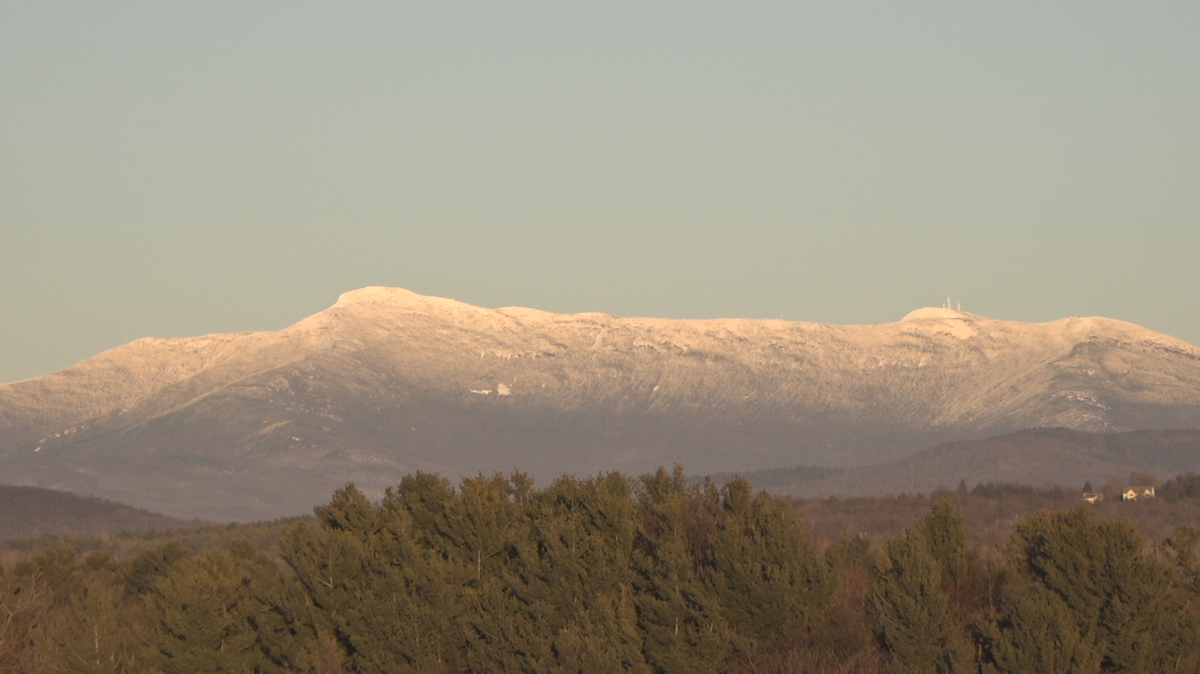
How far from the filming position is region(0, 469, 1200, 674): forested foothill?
5484 cm

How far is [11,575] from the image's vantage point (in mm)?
81188

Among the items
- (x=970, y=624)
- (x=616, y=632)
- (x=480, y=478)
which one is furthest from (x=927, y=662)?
(x=480, y=478)

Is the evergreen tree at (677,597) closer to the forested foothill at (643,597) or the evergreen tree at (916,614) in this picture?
the forested foothill at (643,597)

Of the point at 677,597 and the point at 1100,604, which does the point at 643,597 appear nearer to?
the point at 677,597

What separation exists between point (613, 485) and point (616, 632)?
39.1ft

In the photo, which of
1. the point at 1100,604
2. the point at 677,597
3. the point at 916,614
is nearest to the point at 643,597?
the point at 677,597

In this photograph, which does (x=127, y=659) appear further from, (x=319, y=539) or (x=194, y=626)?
(x=319, y=539)

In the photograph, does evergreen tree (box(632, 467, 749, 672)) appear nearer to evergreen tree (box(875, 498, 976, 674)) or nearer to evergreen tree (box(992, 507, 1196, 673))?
evergreen tree (box(875, 498, 976, 674))

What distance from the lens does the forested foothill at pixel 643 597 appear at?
180 ft

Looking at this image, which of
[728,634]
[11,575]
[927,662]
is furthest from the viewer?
[11,575]

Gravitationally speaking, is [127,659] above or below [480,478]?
below

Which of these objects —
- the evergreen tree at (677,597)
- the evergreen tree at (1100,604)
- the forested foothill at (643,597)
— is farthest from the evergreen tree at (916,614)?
the evergreen tree at (677,597)

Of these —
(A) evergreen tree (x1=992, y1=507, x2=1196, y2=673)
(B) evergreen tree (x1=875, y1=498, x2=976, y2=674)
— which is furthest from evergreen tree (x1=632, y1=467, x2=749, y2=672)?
(A) evergreen tree (x1=992, y1=507, x2=1196, y2=673)

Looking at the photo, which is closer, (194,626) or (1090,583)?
(1090,583)
